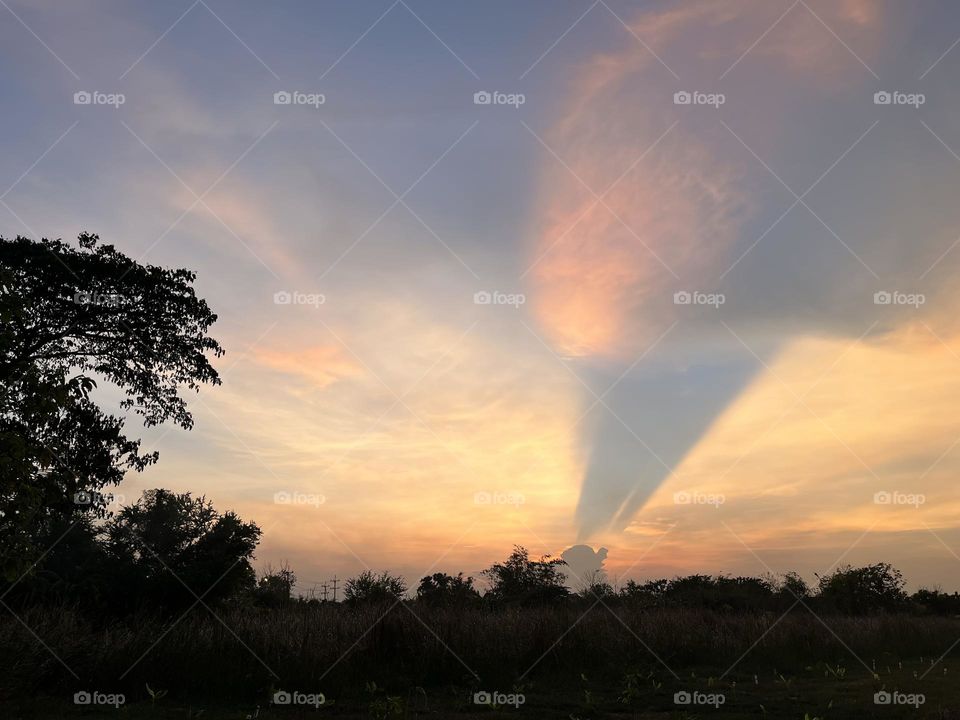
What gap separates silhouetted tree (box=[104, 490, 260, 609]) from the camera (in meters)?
27.1

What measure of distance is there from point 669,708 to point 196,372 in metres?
22.0

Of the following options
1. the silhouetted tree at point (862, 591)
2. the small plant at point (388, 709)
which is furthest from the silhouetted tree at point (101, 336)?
the silhouetted tree at point (862, 591)

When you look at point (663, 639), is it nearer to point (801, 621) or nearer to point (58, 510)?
A: point (801, 621)

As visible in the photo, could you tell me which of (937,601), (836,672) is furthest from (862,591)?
(836,672)

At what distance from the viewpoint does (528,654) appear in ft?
62.7

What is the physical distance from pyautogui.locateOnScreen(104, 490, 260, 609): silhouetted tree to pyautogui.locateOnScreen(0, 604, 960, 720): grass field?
8.25m

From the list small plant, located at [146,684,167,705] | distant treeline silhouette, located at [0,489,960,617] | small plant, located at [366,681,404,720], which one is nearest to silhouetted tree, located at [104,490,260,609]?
distant treeline silhouette, located at [0,489,960,617]

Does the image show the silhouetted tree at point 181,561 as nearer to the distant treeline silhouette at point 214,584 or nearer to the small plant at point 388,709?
the distant treeline silhouette at point 214,584

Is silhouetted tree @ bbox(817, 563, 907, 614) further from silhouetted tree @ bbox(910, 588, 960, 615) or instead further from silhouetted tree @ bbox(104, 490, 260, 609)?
silhouetted tree @ bbox(104, 490, 260, 609)

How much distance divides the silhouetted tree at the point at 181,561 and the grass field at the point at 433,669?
27.1ft

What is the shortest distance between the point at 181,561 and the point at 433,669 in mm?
16842

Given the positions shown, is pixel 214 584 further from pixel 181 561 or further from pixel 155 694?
pixel 155 694

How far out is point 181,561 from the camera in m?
30.6

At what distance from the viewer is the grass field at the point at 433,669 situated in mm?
14125
